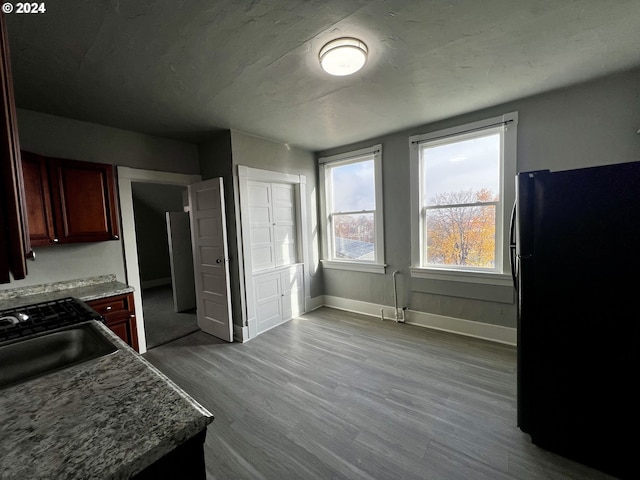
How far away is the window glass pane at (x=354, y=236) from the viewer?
12.7 feet

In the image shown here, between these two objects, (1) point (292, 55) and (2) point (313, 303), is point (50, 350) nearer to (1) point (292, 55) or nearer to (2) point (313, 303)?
(1) point (292, 55)

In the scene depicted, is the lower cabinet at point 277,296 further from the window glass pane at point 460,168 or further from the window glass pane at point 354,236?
the window glass pane at point 460,168

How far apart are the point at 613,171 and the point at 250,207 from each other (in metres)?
3.17

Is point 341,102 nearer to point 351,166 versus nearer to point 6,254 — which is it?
point 351,166

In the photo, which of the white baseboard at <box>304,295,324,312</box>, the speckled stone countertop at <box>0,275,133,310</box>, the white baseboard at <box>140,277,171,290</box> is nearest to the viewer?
the speckled stone countertop at <box>0,275,133,310</box>

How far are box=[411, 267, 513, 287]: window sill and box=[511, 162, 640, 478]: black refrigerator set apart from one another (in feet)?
4.46

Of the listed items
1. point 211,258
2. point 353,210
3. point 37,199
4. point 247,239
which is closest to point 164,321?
point 211,258

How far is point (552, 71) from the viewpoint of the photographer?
2.13 m

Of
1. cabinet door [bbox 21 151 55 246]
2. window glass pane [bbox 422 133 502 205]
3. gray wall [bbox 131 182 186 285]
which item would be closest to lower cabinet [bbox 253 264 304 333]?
cabinet door [bbox 21 151 55 246]

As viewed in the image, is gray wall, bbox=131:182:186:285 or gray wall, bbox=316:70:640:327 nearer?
gray wall, bbox=316:70:640:327

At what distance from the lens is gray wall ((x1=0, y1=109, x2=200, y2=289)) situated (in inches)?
95.4

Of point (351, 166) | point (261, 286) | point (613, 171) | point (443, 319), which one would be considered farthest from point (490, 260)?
point (261, 286)

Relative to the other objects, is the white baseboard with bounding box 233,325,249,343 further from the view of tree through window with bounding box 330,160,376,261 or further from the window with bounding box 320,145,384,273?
the view of tree through window with bounding box 330,160,376,261

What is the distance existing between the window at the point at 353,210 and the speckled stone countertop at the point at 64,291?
2.72 metres
